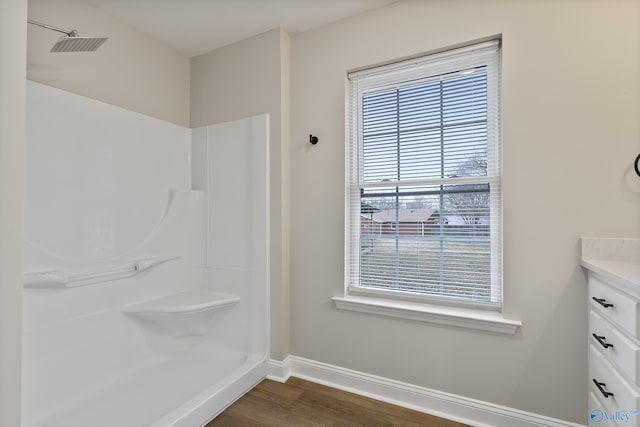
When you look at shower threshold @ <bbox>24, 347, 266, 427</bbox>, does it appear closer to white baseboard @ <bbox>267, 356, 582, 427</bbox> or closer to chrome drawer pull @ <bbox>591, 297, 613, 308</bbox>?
white baseboard @ <bbox>267, 356, 582, 427</bbox>

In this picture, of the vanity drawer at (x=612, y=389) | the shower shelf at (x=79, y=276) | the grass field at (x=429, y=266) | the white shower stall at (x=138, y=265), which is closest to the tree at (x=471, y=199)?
the grass field at (x=429, y=266)

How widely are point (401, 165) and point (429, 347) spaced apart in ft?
3.78

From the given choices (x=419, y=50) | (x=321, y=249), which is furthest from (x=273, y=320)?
(x=419, y=50)

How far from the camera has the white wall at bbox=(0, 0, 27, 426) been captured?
96cm

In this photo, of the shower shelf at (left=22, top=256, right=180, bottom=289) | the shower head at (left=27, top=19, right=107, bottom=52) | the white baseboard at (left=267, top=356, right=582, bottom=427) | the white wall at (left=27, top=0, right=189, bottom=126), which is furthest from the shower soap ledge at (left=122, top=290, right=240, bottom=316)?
the shower head at (left=27, top=19, right=107, bottom=52)

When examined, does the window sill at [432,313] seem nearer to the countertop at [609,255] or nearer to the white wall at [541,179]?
the white wall at [541,179]

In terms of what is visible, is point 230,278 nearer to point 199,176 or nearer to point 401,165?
point 199,176

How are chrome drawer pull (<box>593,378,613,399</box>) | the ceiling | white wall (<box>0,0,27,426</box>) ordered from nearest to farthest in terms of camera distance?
white wall (<box>0,0,27,426</box>), chrome drawer pull (<box>593,378,613,399</box>), the ceiling

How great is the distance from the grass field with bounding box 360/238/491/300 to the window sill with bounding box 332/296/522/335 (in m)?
0.10

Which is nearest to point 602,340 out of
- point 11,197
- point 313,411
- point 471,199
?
point 471,199

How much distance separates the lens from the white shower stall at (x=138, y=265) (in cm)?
160

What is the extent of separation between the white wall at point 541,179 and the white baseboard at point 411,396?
5 cm

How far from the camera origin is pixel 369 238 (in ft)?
6.75

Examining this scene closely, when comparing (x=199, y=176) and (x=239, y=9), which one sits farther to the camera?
(x=199, y=176)
